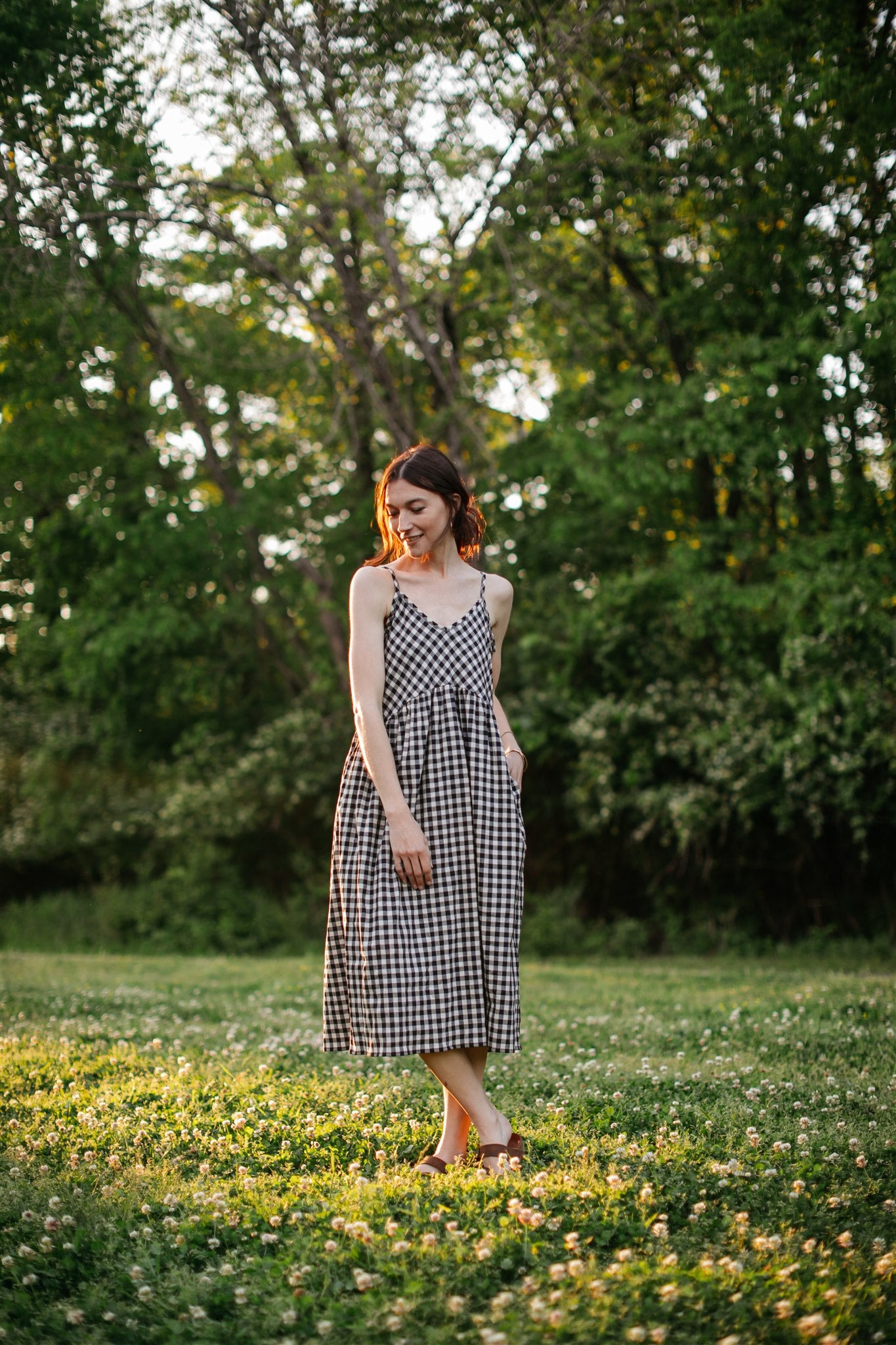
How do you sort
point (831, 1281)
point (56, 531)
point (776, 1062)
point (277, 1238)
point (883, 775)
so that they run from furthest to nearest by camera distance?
point (56, 531)
point (883, 775)
point (776, 1062)
point (277, 1238)
point (831, 1281)

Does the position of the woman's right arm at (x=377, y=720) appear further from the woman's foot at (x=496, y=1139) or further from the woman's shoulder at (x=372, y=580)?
the woman's foot at (x=496, y=1139)

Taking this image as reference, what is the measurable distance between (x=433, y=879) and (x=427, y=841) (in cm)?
12

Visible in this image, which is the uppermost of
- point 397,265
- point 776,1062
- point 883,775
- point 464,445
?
point 397,265

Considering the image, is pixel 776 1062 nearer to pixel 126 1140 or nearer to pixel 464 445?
pixel 126 1140

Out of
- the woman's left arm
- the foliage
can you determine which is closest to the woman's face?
the woman's left arm

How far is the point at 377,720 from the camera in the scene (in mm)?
3467

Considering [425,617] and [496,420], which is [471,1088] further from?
[496,420]

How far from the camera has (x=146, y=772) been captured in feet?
60.4

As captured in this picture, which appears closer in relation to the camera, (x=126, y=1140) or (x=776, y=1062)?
(x=126, y=1140)

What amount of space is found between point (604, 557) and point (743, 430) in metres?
3.05

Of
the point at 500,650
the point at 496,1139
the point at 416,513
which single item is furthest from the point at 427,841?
the point at 416,513

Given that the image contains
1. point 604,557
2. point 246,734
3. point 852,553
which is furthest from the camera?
point 246,734

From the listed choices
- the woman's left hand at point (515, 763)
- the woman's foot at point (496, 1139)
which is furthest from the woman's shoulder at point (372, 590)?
the woman's foot at point (496, 1139)

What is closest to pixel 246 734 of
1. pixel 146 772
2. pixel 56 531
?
pixel 146 772
